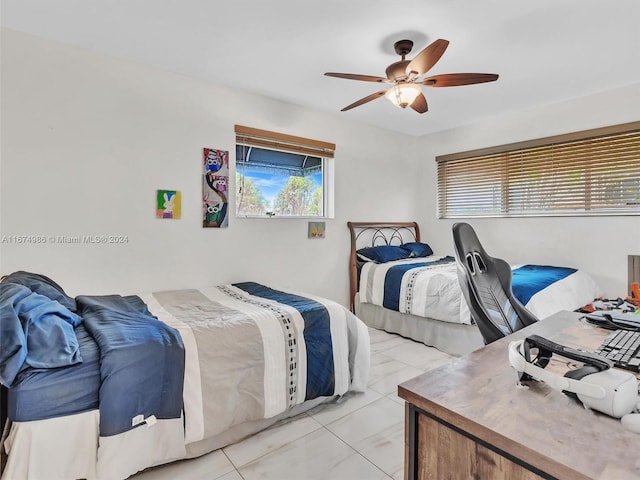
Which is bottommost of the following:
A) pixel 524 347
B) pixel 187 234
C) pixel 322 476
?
pixel 322 476

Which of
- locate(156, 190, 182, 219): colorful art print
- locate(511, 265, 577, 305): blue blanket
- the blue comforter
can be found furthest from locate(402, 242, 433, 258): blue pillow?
the blue comforter

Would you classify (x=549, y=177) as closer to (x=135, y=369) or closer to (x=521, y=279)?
(x=521, y=279)

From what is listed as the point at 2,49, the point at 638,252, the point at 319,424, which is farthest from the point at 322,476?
the point at 638,252

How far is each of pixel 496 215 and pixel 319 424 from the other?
10.9 feet

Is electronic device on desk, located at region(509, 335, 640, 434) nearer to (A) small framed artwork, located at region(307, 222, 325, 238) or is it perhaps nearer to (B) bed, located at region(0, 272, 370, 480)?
(B) bed, located at region(0, 272, 370, 480)

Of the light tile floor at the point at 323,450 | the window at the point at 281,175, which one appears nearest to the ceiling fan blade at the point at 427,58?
the window at the point at 281,175

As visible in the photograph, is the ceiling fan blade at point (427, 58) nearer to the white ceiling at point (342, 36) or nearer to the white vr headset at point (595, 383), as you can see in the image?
the white ceiling at point (342, 36)

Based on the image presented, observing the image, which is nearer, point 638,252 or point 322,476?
point 322,476

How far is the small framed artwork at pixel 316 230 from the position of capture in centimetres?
369

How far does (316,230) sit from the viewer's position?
3.74 m

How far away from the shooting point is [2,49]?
85.9 inches

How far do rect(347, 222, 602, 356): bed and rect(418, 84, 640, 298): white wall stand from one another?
23cm

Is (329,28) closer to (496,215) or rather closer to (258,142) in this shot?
(258,142)

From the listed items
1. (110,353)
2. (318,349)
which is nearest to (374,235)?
(318,349)
